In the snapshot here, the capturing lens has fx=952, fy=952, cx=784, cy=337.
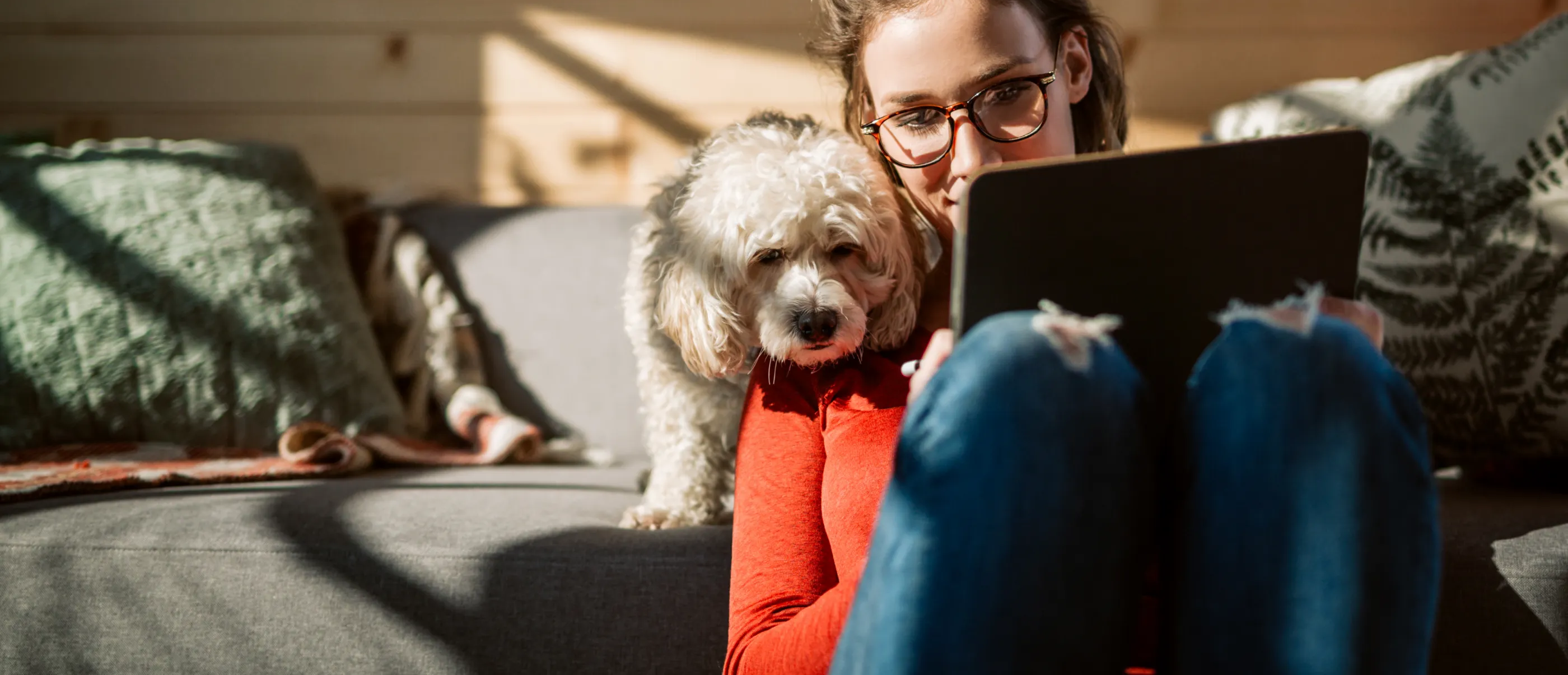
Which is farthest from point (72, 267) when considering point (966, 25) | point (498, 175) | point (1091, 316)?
point (1091, 316)

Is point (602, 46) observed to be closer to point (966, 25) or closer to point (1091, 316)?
point (966, 25)

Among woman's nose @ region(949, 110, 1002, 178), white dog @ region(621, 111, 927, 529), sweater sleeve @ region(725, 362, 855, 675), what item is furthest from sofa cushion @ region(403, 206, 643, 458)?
woman's nose @ region(949, 110, 1002, 178)

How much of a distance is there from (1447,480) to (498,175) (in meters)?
1.92

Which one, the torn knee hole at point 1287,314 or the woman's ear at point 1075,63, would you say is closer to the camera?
the torn knee hole at point 1287,314

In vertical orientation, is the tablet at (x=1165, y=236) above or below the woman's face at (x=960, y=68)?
below

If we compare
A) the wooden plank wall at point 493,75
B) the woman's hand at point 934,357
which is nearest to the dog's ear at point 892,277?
the woman's hand at point 934,357

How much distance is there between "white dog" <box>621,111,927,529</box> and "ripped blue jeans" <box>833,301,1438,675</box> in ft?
1.17

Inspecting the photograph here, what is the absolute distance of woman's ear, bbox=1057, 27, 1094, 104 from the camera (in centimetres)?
117

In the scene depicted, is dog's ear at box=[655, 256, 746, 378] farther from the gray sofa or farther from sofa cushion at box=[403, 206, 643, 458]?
sofa cushion at box=[403, 206, 643, 458]

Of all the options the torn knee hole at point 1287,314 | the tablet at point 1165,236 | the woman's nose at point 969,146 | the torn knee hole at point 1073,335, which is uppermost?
the woman's nose at point 969,146

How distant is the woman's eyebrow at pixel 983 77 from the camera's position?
1067mm

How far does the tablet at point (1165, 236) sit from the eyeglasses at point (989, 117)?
314 millimetres

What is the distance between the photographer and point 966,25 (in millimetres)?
1062

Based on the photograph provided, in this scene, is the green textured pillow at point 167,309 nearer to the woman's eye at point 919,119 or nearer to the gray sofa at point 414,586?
the gray sofa at point 414,586
